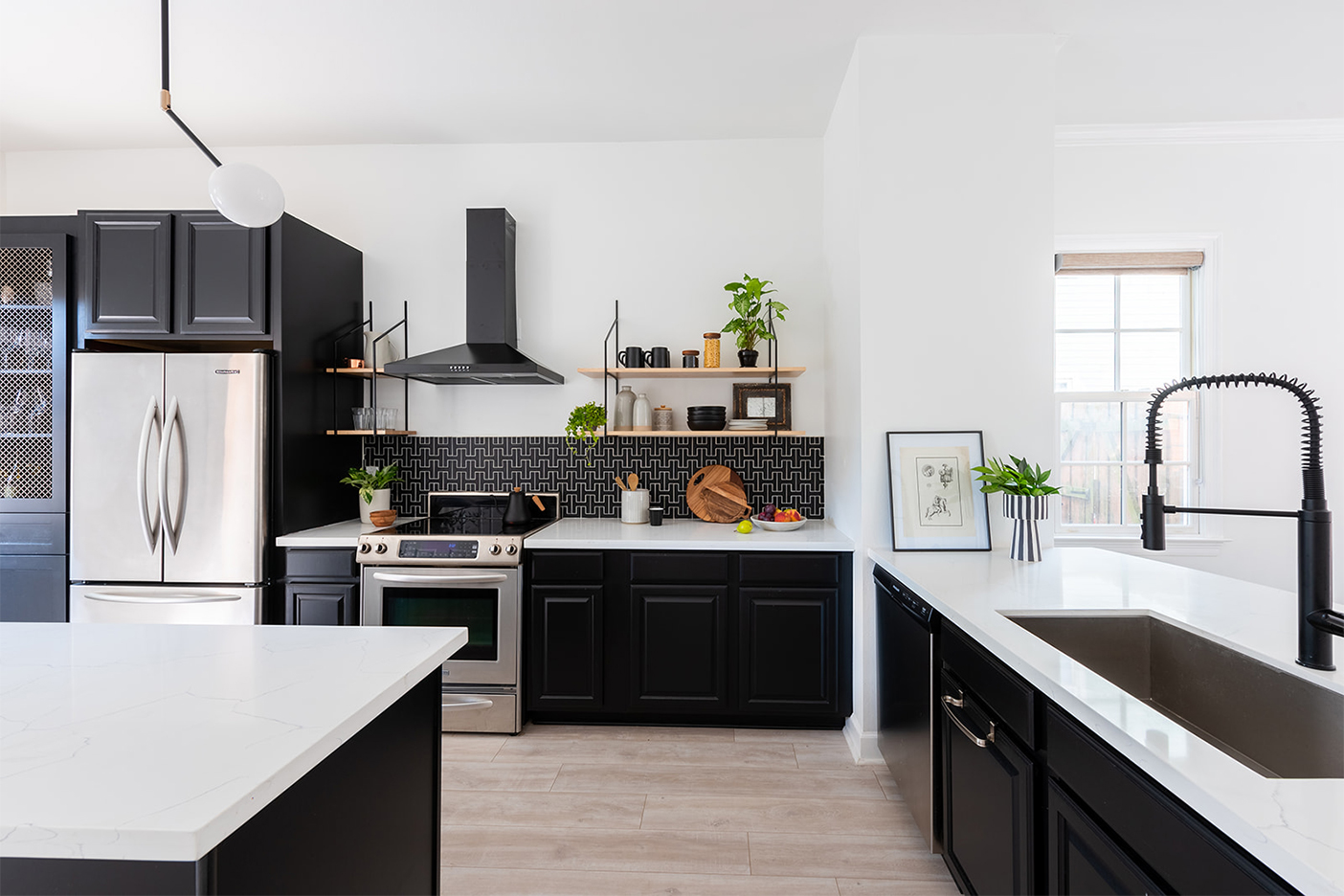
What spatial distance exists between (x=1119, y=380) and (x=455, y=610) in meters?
3.57

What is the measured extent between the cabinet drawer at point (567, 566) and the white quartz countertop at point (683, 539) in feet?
0.11

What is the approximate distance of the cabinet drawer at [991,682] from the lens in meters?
1.41

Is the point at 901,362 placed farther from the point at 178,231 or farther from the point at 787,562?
the point at 178,231

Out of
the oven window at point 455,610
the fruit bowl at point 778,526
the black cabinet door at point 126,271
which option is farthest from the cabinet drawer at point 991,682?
the black cabinet door at point 126,271

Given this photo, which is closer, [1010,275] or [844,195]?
[1010,275]

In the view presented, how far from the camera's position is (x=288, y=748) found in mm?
907

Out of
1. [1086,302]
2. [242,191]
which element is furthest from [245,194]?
[1086,302]

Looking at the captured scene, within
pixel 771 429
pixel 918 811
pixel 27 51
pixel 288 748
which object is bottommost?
pixel 918 811

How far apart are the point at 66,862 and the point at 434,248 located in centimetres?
341

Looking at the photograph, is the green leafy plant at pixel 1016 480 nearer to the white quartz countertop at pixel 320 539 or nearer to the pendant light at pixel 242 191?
the pendant light at pixel 242 191

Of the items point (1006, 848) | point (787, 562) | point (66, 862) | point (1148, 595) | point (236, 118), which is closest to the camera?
point (66, 862)

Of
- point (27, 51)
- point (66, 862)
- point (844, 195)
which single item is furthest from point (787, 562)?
point (27, 51)

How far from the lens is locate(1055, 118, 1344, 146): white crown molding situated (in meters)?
3.46

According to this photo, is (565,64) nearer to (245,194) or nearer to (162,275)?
(245,194)
